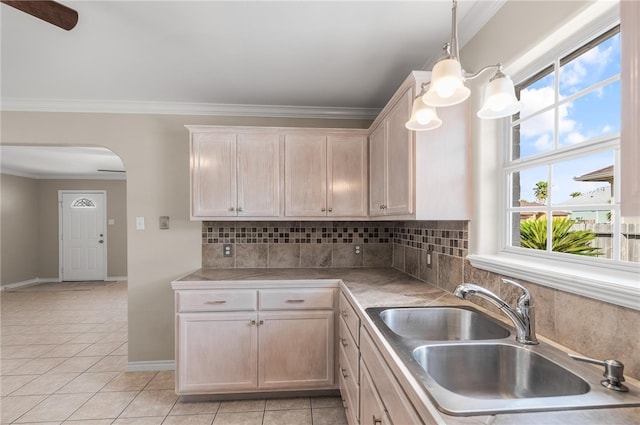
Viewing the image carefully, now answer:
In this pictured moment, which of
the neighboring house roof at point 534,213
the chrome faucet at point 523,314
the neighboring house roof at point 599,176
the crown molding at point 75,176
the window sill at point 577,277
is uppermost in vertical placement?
the crown molding at point 75,176

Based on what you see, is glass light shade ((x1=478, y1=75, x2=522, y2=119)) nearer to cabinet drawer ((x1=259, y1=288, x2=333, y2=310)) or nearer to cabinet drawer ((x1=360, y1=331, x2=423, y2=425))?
cabinet drawer ((x1=360, y1=331, x2=423, y2=425))

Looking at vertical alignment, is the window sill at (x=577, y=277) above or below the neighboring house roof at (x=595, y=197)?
below

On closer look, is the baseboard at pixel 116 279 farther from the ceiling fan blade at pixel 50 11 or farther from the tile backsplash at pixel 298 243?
the ceiling fan blade at pixel 50 11

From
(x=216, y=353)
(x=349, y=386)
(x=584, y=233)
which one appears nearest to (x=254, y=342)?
(x=216, y=353)

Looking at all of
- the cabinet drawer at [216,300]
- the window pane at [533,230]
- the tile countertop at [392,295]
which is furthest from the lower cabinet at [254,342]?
the window pane at [533,230]

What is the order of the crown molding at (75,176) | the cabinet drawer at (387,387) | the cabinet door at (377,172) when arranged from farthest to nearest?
1. the crown molding at (75,176)
2. the cabinet door at (377,172)
3. the cabinet drawer at (387,387)

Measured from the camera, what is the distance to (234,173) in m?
2.59

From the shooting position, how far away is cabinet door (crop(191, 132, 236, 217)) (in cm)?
258

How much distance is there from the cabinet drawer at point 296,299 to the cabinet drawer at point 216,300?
87 millimetres

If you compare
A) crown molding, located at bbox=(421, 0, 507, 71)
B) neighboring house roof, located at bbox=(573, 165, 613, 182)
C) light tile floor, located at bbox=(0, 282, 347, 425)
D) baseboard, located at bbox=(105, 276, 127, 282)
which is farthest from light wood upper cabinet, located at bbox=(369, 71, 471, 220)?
baseboard, located at bbox=(105, 276, 127, 282)

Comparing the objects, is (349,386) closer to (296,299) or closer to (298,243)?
(296,299)

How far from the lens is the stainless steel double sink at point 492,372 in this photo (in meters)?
0.77

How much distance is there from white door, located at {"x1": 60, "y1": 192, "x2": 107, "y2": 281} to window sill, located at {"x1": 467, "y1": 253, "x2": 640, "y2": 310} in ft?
25.6

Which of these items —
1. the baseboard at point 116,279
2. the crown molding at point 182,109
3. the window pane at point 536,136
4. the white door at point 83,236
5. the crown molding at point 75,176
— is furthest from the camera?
the baseboard at point 116,279
